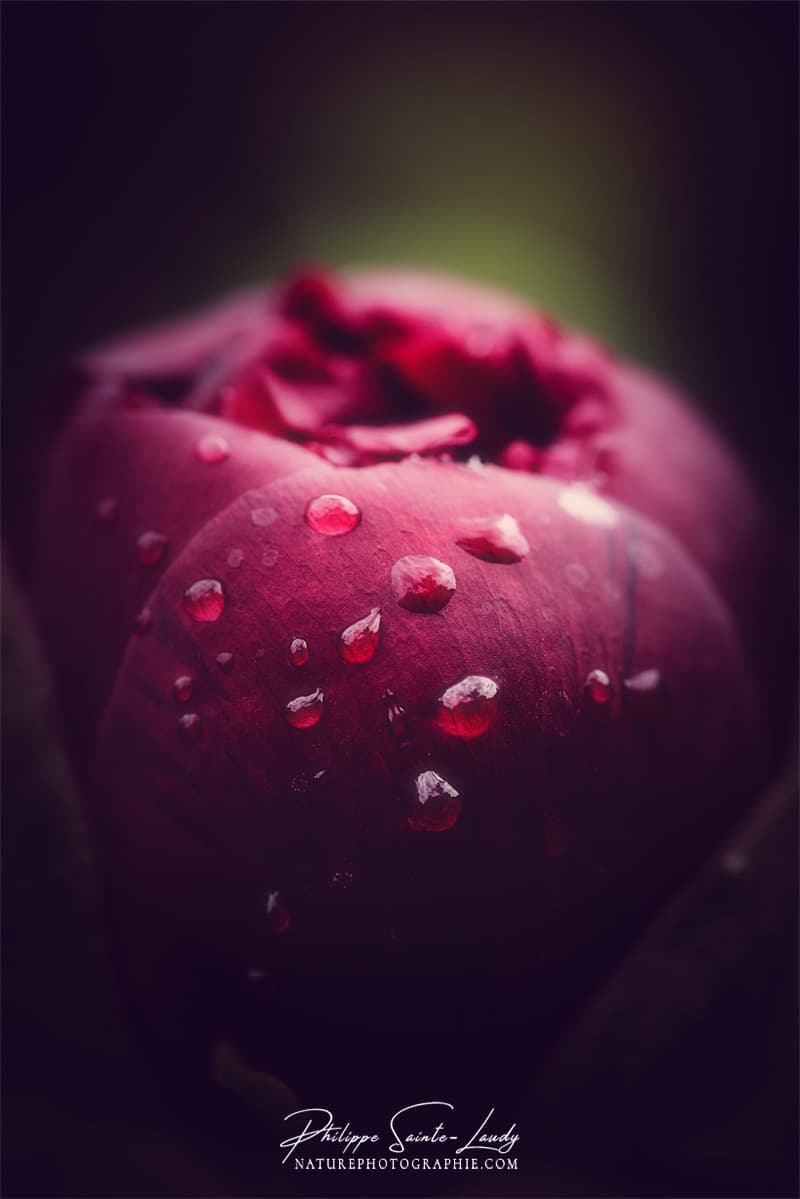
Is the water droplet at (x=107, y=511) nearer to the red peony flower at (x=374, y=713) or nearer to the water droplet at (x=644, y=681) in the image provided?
the red peony flower at (x=374, y=713)

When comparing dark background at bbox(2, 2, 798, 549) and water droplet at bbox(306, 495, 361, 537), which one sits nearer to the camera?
water droplet at bbox(306, 495, 361, 537)

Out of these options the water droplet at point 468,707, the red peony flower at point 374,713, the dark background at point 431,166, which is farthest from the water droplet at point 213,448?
the dark background at point 431,166

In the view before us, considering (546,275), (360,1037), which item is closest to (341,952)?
(360,1037)

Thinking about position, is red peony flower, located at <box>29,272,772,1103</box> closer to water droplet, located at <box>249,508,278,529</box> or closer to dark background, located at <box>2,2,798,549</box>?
water droplet, located at <box>249,508,278,529</box>

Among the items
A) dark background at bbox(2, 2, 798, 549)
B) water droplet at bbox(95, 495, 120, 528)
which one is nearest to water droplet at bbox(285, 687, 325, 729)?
water droplet at bbox(95, 495, 120, 528)

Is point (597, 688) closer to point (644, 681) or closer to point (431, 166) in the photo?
point (644, 681)

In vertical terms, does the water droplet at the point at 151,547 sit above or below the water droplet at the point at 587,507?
above
